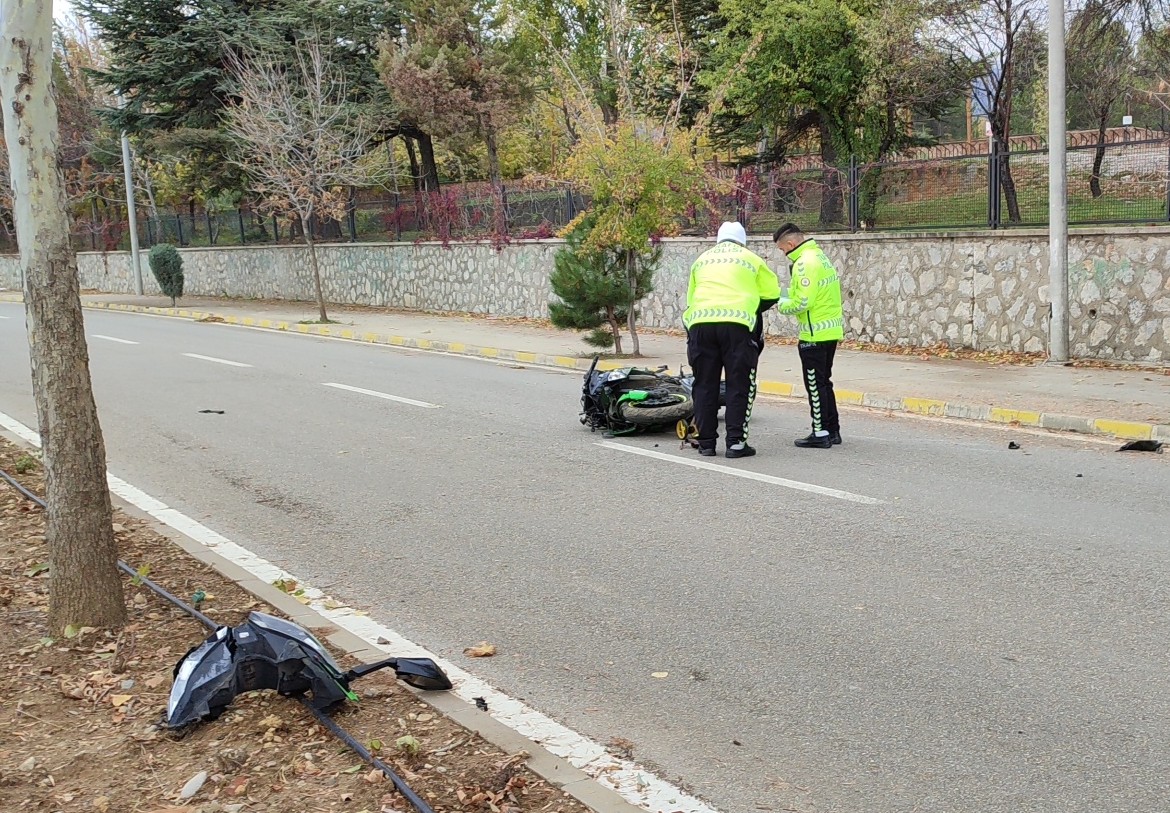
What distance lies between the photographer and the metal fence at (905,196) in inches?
553

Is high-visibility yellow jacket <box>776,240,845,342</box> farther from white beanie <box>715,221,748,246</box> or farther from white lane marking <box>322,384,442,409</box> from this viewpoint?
white lane marking <box>322,384,442,409</box>

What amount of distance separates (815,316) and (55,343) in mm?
6512

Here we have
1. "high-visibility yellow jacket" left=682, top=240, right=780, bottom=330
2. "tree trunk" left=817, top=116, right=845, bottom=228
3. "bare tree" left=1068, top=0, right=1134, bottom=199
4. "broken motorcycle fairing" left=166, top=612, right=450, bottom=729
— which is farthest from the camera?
"bare tree" left=1068, top=0, right=1134, bottom=199

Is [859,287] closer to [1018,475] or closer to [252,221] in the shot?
[1018,475]

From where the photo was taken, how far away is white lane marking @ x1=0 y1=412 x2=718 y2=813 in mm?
4059

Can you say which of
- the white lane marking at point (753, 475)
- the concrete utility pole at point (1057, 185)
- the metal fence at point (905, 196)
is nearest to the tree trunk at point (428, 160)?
the metal fence at point (905, 196)

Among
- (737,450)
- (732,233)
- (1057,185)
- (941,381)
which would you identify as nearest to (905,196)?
(1057,185)

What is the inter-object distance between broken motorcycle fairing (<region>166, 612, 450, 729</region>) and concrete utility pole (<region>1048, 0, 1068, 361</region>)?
1100cm

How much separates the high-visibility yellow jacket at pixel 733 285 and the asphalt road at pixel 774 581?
4.07ft

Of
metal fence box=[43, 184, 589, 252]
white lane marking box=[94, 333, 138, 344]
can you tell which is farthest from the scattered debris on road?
white lane marking box=[94, 333, 138, 344]

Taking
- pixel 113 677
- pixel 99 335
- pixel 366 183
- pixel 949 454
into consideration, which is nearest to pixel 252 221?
pixel 366 183

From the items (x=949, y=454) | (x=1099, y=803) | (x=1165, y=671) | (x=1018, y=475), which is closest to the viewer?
(x=1099, y=803)

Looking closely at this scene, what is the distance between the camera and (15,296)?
1716 inches

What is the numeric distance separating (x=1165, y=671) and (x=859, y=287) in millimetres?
12680
